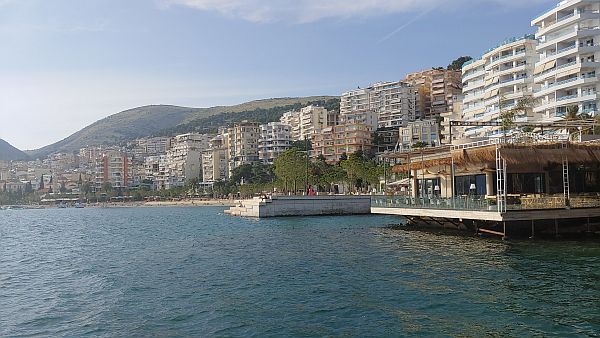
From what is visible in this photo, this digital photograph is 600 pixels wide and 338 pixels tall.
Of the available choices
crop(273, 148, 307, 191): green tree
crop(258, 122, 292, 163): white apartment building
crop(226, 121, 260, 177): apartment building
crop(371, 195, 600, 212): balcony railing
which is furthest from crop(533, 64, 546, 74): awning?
crop(226, 121, 260, 177): apartment building

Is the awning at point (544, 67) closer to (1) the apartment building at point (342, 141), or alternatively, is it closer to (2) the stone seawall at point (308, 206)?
(2) the stone seawall at point (308, 206)

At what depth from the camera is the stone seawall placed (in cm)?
7294

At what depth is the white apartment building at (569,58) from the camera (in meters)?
67.3

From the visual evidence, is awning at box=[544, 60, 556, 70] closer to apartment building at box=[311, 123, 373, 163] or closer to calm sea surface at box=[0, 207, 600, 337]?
calm sea surface at box=[0, 207, 600, 337]

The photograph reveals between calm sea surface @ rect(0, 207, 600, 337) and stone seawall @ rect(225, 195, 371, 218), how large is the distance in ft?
125

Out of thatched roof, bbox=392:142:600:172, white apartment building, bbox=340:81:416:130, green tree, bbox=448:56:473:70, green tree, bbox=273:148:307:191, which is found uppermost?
green tree, bbox=448:56:473:70

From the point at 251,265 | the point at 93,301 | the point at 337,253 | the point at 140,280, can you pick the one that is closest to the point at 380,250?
the point at 337,253

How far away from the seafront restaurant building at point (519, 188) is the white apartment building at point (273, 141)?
477 ft

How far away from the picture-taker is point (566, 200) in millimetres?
31703

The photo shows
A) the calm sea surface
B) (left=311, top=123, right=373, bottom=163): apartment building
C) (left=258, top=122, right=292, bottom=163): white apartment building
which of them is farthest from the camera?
(left=258, top=122, right=292, bottom=163): white apartment building

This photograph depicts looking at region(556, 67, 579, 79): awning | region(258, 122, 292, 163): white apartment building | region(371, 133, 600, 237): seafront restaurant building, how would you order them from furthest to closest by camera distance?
1. region(258, 122, 292, 163): white apartment building
2. region(556, 67, 579, 79): awning
3. region(371, 133, 600, 237): seafront restaurant building

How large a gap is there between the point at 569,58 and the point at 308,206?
3866 centimetres

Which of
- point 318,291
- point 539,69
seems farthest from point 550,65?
point 318,291

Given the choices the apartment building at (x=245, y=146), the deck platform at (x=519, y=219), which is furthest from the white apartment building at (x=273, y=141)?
the deck platform at (x=519, y=219)
